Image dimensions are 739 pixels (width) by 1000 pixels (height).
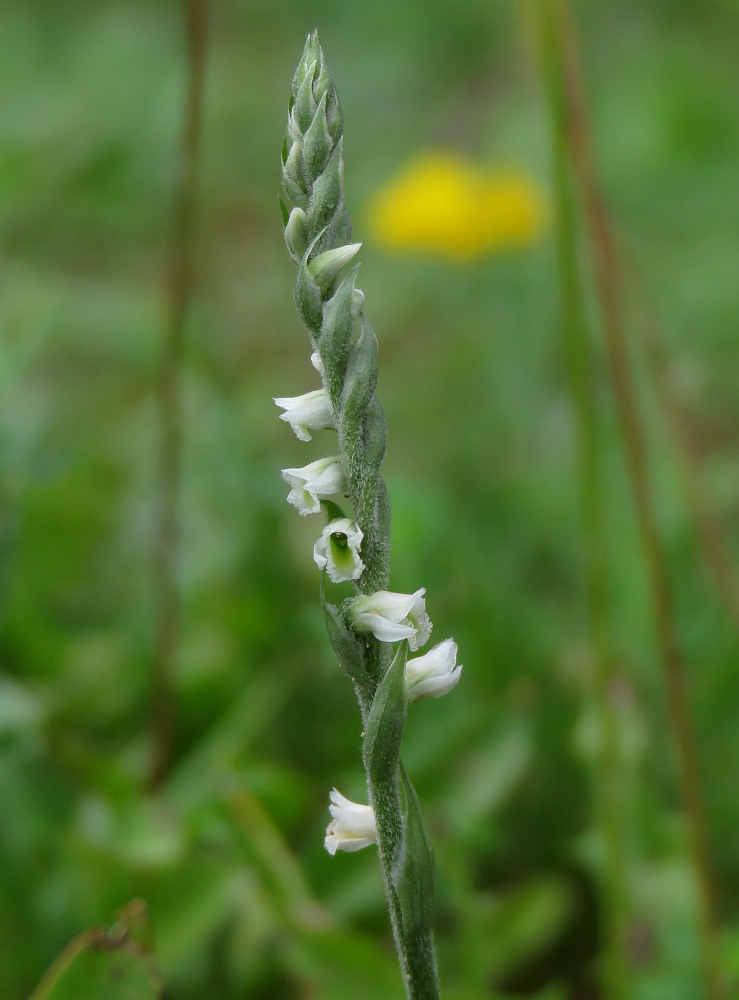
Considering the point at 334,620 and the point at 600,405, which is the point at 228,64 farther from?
the point at 334,620

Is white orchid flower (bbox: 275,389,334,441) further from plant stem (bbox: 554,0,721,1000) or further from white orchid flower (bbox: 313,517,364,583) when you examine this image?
plant stem (bbox: 554,0,721,1000)

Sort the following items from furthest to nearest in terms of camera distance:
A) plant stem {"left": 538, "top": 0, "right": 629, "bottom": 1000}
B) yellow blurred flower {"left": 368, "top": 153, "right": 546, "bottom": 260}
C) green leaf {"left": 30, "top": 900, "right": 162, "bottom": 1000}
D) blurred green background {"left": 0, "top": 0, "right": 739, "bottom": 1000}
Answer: yellow blurred flower {"left": 368, "top": 153, "right": 546, "bottom": 260} → blurred green background {"left": 0, "top": 0, "right": 739, "bottom": 1000} → plant stem {"left": 538, "top": 0, "right": 629, "bottom": 1000} → green leaf {"left": 30, "top": 900, "right": 162, "bottom": 1000}

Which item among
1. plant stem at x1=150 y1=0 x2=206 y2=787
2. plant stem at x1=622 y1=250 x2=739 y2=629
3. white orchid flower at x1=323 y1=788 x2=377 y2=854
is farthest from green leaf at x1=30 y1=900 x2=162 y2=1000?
plant stem at x1=622 y1=250 x2=739 y2=629

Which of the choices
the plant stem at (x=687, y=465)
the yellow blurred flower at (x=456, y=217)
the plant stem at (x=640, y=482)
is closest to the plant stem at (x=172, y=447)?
the plant stem at (x=640, y=482)

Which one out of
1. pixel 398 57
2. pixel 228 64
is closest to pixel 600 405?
pixel 228 64

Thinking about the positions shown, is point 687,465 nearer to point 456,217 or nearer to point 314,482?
point 314,482

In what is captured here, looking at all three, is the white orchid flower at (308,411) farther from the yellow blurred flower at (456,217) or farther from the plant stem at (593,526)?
the yellow blurred flower at (456,217)
